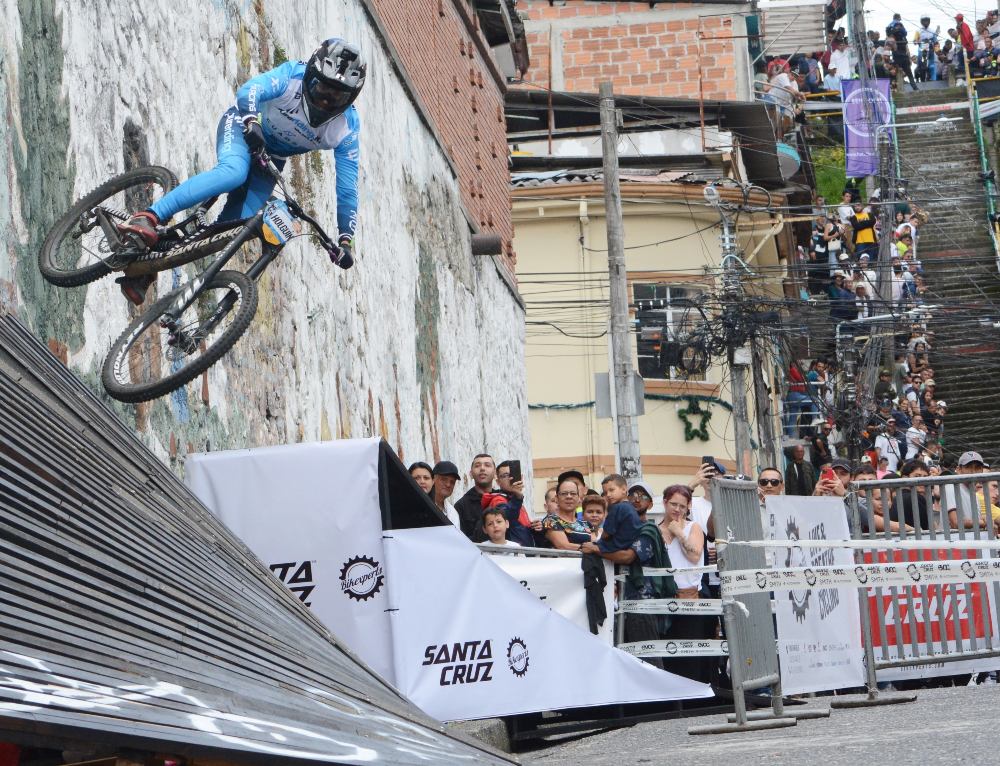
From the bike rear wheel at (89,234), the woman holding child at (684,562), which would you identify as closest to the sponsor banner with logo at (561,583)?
the woman holding child at (684,562)

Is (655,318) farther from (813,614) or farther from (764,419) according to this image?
(813,614)

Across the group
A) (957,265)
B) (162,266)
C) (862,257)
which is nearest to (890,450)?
(862,257)

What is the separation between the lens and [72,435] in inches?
210

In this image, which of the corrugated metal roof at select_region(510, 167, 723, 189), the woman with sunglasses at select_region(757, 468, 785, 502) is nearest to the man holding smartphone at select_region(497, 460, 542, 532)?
the woman with sunglasses at select_region(757, 468, 785, 502)

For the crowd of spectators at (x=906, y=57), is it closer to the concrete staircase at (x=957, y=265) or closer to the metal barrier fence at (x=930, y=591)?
the concrete staircase at (x=957, y=265)

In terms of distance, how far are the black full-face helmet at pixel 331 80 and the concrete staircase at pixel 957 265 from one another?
21.4 m

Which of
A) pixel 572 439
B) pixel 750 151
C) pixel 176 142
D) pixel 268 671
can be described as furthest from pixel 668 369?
pixel 268 671

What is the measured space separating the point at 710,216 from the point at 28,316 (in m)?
24.6

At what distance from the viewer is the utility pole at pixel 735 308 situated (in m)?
26.8

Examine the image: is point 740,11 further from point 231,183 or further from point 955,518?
point 231,183

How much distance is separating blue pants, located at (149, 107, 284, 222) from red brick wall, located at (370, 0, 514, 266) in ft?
20.9

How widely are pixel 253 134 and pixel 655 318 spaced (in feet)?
75.4

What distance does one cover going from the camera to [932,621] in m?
11.6

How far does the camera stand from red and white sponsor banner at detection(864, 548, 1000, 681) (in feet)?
37.5
